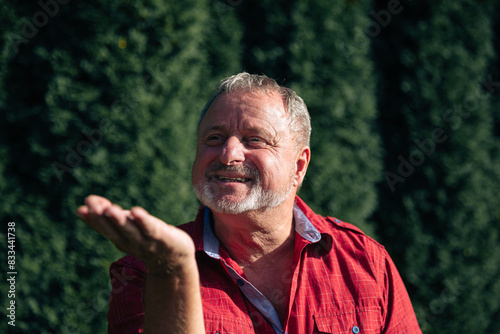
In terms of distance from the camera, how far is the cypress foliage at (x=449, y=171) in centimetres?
465

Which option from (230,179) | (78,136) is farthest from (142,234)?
(78,136)

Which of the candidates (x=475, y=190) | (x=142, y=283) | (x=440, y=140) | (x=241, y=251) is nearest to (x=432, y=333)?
(x=475, y=190)

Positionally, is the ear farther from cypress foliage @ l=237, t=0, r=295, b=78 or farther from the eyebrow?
cypress foliage @ l=237, t=0, r=295, b=78

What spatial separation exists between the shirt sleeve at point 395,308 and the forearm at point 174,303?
1.07 meters

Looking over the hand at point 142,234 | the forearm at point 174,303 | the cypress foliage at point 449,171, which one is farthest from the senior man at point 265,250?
the cypress foliage at point 449,171

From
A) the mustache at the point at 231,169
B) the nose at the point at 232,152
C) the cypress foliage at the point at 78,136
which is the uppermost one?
the cypress foliage at the point at 78,136

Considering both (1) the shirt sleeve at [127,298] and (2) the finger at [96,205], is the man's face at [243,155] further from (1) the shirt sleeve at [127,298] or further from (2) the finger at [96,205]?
(2) the finger at [96,205]

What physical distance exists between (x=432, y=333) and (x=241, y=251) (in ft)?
11.6

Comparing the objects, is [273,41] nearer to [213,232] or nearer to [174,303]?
[213,232]

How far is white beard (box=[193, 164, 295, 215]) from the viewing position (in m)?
1.97

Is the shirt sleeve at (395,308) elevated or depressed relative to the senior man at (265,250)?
depressed

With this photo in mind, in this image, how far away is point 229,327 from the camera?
1834 mm

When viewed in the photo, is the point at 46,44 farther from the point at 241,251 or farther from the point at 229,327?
the point at 229,327

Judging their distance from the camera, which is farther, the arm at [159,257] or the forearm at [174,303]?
the forearm at [174,303]
